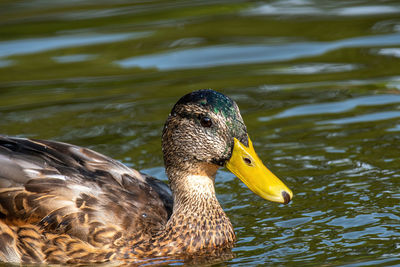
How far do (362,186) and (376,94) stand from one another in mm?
2969

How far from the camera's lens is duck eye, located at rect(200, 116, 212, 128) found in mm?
7508

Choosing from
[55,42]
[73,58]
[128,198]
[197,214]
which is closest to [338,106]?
[197,214]

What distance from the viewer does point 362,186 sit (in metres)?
8.65

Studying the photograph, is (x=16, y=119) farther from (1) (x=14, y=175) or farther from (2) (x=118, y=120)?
(1) (x=14, y=175)

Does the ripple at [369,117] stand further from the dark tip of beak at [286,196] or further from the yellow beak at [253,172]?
the dark tip of beak at [286,196]

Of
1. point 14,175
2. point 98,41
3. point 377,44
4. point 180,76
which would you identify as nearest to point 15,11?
point 98,41

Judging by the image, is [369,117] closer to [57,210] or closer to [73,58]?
[57,210]

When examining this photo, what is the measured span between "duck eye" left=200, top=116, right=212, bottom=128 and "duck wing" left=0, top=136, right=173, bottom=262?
938 mm

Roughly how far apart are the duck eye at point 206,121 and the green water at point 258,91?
1145 millimetres

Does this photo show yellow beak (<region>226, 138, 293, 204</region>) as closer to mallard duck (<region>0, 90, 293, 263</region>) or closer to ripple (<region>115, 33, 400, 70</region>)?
mallard duck (<region>0, 90, 293, 263</region>)

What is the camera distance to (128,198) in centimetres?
777

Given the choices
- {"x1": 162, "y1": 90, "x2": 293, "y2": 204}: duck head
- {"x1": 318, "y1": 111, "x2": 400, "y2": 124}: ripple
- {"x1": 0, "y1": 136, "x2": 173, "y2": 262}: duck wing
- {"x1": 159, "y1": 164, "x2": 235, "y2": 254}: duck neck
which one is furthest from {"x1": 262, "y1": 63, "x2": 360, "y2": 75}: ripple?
{"x1": 0, "y1": 136, "x2": 173, "y2": 262}: duck wing

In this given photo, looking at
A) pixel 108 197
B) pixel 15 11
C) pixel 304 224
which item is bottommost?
pixel 304 224

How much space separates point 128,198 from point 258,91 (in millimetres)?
4391
